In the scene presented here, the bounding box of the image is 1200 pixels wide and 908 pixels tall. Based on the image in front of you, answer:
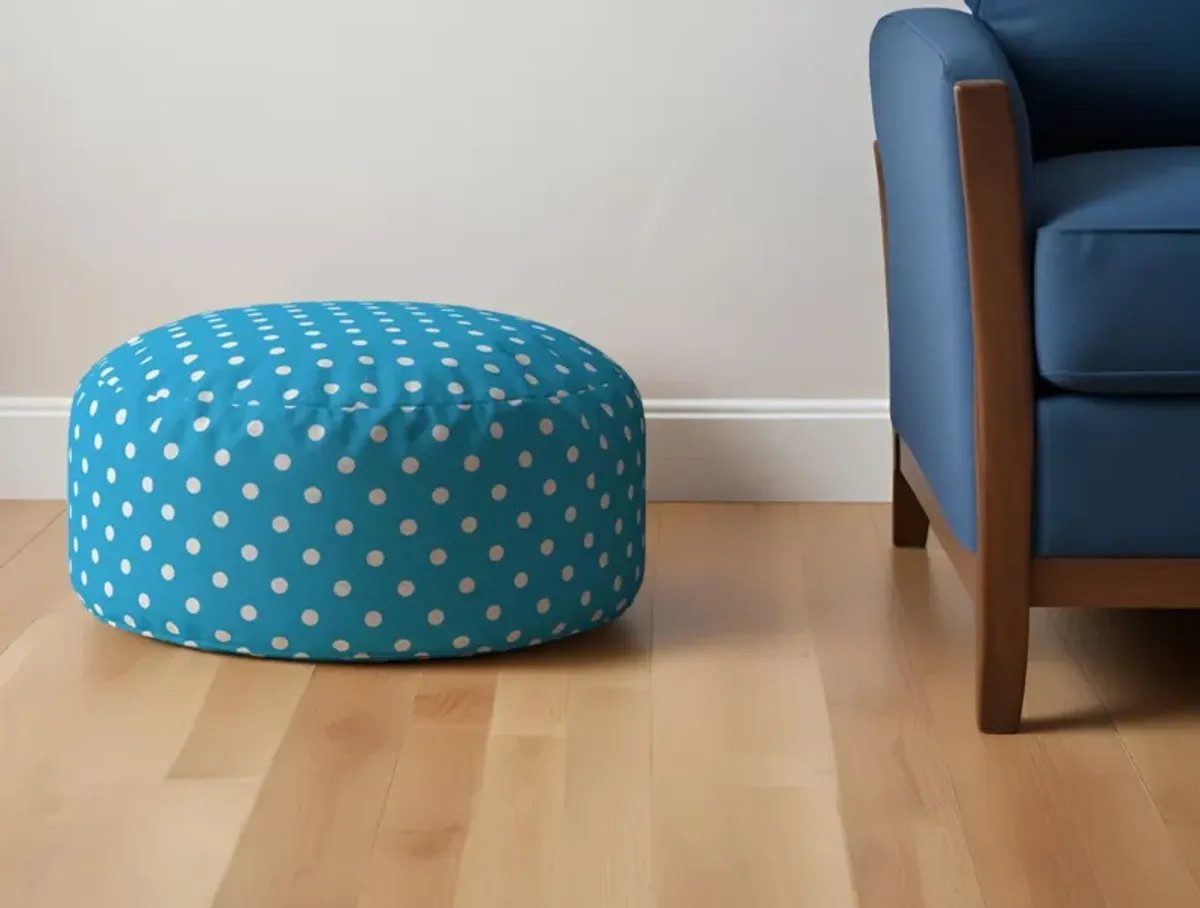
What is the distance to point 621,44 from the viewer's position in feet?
7.48

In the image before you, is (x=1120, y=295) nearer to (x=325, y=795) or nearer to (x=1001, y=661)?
(x=1001, y=661)

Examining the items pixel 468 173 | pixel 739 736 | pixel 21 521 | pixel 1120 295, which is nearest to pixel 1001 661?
pixel 739 736

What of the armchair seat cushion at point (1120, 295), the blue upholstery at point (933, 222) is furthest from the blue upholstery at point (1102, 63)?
the armchair seat cushion at point (1120, 295)

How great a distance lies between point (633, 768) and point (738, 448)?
3.27 feet

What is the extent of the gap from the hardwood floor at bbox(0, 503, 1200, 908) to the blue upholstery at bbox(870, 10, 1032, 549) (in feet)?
0.72

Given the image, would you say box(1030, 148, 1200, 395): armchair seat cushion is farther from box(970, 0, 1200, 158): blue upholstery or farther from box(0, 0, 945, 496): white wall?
box(0, 0, 945, 496): white wall

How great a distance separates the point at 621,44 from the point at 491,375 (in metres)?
0.77

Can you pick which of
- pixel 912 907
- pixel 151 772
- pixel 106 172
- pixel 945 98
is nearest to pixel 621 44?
pixel 106 172

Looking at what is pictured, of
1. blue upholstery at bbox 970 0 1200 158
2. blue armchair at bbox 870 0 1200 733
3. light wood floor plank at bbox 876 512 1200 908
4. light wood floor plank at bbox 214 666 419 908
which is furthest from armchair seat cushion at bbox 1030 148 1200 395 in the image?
light wood floor plank at bbox 214 666 419 908

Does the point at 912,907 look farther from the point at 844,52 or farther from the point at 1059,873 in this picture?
the point at 844,52

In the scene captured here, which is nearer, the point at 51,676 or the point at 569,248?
the point at 51,676

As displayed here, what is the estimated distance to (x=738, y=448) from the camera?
2408 mm

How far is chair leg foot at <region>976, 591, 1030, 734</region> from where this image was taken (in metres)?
1.52

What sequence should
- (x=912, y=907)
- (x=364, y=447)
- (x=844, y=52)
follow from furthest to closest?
(x=844, y=52) < (x=364, y=447) < (x=912, y=907)
